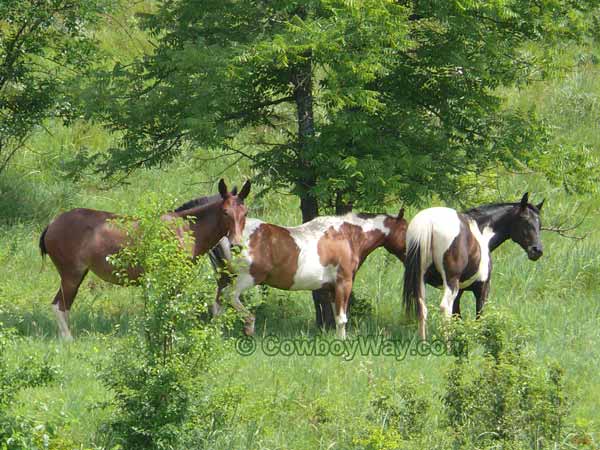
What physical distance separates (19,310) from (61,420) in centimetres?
515

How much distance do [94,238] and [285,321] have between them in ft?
9.09

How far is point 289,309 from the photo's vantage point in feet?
45.9

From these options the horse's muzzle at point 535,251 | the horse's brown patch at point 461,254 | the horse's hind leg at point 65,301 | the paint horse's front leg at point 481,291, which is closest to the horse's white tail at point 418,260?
the horse's brown patch at point 461,254

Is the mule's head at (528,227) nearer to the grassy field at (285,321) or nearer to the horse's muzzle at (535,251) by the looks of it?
the horse's muzzle at (535,251)

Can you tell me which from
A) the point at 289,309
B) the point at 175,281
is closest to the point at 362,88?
the point at 289,309

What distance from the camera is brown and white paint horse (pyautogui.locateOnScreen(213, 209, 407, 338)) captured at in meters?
12.4

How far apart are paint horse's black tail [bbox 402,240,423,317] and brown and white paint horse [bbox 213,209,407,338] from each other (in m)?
0.71

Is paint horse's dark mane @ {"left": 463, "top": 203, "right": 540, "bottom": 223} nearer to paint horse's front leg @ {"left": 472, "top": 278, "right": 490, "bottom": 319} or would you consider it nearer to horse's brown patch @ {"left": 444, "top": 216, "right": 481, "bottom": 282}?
horse's brown patch @ {"left": 444, "top": 216, "right": 481, "bottom": 282}

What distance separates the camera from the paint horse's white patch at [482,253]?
1294 centimetres

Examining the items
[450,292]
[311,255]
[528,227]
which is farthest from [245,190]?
[528,227]

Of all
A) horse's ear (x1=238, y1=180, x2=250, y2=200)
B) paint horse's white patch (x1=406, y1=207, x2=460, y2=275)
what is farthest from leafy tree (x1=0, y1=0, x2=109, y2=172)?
paint horse's white patch (x1=406, y1=207, x2=460, y2=275)

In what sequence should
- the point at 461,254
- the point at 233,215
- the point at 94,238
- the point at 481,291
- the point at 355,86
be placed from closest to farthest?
the point at 355,86 → the point at 233,215 → the point at 94,238 → the point at 461,254 → the point at 481,291

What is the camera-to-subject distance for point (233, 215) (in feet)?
38.8

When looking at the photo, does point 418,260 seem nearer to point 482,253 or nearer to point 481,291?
point 482,253
